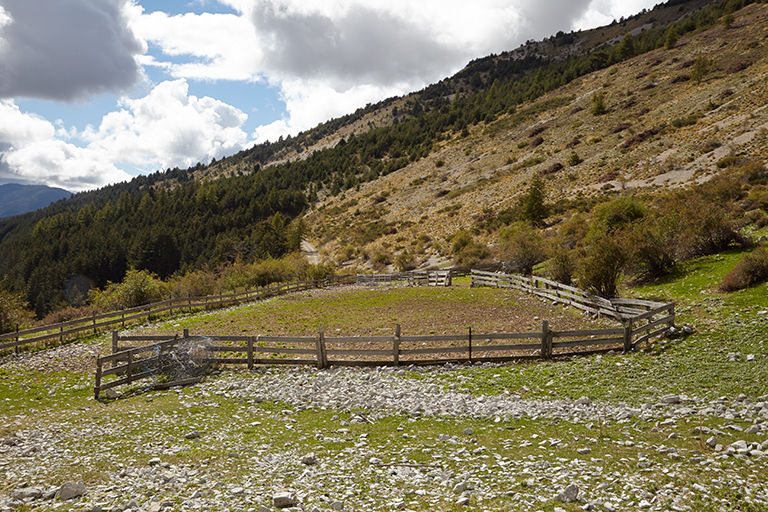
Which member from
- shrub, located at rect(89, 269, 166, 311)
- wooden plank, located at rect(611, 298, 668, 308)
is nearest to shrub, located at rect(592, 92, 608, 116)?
wooden plank, located at rect(611, 298, 668, 308)

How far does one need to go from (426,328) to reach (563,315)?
7.19 meters

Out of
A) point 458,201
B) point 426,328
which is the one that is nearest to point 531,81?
point 458,201

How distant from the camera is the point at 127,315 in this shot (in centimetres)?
2934

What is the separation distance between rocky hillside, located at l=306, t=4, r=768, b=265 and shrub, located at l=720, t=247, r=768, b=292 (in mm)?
32920

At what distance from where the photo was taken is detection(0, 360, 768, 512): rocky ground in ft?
20.5

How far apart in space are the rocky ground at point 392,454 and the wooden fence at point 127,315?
39.5 feet

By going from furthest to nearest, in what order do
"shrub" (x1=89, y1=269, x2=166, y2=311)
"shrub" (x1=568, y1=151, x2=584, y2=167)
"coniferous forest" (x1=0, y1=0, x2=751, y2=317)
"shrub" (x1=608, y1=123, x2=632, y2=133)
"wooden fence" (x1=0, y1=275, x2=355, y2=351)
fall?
"coniferous forest" (x1=0, y1=0, x2=751, y2=317), "shrub" (x1=608, y1=123, x2=632, y2=133), "shrub" (x1=568, y1=151, x2=584, y2=167), "shrub" (x1=89, y1=269, x2=166, y2=311), "wooden fence" (x1=0, y1=275, x2=355, y2=351)

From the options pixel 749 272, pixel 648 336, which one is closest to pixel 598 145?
pixel 749 272

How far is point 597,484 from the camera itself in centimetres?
632

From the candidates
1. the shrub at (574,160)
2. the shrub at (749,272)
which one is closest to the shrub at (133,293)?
the shrub at (749,272)

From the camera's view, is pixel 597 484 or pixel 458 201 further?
pixel 458 201

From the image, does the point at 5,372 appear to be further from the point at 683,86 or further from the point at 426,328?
the point at 683,86

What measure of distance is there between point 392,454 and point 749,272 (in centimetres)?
1868

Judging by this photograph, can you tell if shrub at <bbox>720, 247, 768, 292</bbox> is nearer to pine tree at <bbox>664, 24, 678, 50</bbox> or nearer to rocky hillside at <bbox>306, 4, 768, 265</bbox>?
rocky hillside at <bbox>306, 4, 768, 265</bbox>
